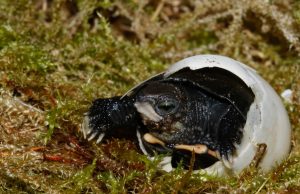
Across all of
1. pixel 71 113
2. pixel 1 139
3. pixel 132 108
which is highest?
pixel 132 108

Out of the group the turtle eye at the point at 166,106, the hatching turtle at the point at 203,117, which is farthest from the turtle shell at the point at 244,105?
the turtle eye at the point at 166,106

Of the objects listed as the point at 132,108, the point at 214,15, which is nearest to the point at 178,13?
the point at 214,15

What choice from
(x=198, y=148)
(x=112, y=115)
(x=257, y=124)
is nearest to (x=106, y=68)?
(x=112, y=115)

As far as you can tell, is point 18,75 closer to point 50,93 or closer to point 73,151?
point 50,93

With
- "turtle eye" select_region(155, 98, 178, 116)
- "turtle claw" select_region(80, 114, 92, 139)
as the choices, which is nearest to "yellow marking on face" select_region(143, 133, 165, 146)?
"turtle eye" select_region(155, 98, 178, 116)

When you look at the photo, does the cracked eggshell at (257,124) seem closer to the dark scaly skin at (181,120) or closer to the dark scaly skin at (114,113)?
the dark scaly skin at (181,120)

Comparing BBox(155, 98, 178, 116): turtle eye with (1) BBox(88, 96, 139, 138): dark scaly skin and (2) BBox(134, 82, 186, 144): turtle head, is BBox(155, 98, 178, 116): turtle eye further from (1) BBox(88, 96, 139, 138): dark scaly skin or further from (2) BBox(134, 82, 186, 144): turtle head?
(1) BBox(88, 96, 139, 138): dark scaly skin
